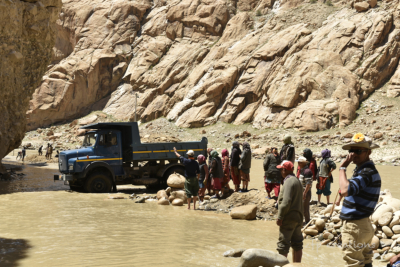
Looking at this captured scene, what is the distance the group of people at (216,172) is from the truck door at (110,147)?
383cm

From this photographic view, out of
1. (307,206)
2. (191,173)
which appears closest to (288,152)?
(307,206)

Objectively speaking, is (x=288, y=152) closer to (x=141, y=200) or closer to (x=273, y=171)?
(x=273, y=171)

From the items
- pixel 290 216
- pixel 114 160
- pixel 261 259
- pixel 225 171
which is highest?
pixel 114 160

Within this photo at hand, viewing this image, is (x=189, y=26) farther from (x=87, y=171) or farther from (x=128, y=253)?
(x=128, y=253)

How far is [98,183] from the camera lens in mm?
14703

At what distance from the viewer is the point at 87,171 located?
1428 centimetres

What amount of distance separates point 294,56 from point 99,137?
3377 cm

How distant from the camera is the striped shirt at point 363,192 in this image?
4359 millimetres

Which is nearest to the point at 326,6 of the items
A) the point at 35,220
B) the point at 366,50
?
the point at 366,50

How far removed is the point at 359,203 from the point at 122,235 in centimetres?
533

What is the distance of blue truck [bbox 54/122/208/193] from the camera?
568 inches

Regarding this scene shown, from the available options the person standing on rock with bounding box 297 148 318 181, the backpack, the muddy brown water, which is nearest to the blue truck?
the muddy brown water

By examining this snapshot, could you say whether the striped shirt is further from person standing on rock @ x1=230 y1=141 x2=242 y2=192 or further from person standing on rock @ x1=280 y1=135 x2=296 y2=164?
person standing on rock @ x1=230 y1=141 x2=242 y2=192

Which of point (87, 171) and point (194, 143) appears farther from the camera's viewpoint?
point (194, 143)
